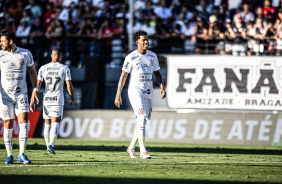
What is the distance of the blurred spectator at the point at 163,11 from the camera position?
23.1 m

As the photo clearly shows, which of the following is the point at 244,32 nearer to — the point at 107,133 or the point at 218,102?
the point at 218,102

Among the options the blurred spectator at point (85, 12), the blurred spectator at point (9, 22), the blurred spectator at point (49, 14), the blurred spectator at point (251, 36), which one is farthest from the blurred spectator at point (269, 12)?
the blurred spectator at point (9, 22)

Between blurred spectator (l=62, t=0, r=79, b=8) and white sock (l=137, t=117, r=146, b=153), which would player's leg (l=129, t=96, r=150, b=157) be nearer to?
white sock (l=137, t=117, r=146, b=153)

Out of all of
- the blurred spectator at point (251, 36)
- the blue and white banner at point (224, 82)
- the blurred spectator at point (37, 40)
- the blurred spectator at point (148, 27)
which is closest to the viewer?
the blue and white banner at point (224, 82)

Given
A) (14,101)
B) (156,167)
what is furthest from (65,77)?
(156,167)

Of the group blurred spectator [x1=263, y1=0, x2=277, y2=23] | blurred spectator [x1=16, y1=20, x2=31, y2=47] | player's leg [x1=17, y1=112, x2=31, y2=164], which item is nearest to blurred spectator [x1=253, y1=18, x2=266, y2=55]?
blurred spectator [x1=263, y1=0, x2=277, y2=23]

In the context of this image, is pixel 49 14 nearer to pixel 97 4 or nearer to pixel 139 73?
pixel 97 4

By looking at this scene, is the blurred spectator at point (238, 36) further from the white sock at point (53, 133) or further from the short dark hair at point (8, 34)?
the short dark hair at point (8, 34)

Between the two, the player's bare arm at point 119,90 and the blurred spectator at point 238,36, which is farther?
the blurred spectator at point 238,36

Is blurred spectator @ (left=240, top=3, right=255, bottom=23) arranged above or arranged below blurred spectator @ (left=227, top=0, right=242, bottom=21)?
below

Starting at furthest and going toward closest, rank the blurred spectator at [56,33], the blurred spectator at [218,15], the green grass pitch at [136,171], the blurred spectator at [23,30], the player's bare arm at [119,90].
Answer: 1. the blurred spectator at [23,30]
2. the blurred spectator at [56,33]
3. the blurred spectator at [218,15]
4. the player's bare arm at [119,90]
5. the green grass pitch at [136,171]

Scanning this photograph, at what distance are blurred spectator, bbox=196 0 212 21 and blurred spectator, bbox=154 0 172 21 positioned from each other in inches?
46.8

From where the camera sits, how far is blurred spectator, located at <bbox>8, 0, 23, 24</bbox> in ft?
82.9

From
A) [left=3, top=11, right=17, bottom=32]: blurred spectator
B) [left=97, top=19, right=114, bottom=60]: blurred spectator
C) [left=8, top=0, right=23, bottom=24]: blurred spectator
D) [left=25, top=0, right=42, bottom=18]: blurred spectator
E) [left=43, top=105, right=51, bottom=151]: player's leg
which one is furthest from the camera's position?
[left=8, top=0, right=23, bottom=24]: blurred spectator
